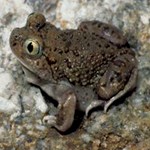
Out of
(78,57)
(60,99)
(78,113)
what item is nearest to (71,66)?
(78,57)

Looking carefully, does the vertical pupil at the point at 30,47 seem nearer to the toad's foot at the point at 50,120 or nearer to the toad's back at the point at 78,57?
the toad's back at the point at 78,57

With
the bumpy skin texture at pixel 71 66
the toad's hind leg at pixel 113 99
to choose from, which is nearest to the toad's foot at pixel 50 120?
the bumpy skin texture at pixel 71 66

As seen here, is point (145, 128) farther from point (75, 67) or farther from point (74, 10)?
point (74, 10)


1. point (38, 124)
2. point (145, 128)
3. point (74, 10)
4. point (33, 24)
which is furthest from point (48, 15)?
point (145, 128)

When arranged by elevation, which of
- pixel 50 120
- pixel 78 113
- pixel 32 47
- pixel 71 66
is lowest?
pixel 78 113

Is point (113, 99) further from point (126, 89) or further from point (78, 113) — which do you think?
point (78, 113)

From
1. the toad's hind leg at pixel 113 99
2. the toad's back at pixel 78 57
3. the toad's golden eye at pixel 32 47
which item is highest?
the toad's golden eye at pixel 32 47
